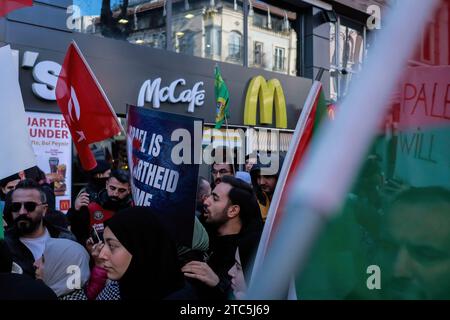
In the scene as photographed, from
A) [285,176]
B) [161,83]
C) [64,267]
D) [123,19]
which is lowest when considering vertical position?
[64,267]

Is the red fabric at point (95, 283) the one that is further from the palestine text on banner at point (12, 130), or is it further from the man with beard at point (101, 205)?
the man with beard at point (101, 205)

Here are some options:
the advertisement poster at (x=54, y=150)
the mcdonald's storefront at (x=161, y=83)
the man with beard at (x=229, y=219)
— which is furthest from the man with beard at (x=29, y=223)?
the advertisement poster at (x=54, y=150)

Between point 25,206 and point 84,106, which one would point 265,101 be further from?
point 25,206

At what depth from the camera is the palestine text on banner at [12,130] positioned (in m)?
3.26

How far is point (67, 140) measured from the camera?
8.96m

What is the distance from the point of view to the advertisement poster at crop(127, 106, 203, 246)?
3.04 meters

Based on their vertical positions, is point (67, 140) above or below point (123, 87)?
below

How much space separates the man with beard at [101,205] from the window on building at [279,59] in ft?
33.2

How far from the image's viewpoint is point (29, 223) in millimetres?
3561

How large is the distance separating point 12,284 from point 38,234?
164cm

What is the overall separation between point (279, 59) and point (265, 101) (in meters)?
1.79

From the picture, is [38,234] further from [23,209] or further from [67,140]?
[67,140]

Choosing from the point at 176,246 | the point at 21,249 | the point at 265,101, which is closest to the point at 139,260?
the point at 176,246
